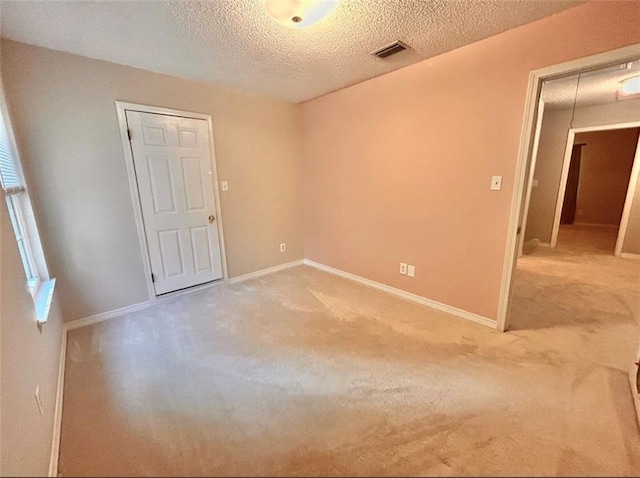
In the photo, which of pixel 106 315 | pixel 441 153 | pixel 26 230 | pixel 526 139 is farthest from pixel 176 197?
pixel 526 139

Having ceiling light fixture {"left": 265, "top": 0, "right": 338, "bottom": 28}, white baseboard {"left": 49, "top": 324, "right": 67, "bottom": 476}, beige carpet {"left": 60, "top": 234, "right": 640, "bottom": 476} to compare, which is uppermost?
ceiling light fixture {"left": 265, "top": 0, "right": 338, "bottom": 28}

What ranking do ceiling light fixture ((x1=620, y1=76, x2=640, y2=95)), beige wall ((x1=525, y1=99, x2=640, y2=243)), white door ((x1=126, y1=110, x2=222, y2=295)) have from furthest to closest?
beige wall ((x1=525, y1=99, x2=640, y2=243))
ceiling light fixture ((x1=620, y1=76, x2=640, y2=95))
white door ((x1=126, y1=110, x2=222, y2=295))

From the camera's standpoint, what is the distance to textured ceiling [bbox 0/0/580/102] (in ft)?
5.50

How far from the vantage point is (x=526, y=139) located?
1987 mm

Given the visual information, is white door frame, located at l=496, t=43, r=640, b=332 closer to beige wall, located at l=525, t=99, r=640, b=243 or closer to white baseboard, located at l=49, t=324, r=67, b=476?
white baseboard, located at l=49, t=324, r=67, b=476

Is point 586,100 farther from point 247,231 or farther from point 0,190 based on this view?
point 0,190

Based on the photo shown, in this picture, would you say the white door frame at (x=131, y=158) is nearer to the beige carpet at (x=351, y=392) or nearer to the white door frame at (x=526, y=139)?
the beige carpet at (x=351, y=392)

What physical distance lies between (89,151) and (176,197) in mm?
793

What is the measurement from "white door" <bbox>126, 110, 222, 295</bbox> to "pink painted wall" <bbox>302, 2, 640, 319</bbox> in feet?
4.95

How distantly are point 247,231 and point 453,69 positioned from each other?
2.80 m

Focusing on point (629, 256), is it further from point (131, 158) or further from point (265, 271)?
point (131, 158)

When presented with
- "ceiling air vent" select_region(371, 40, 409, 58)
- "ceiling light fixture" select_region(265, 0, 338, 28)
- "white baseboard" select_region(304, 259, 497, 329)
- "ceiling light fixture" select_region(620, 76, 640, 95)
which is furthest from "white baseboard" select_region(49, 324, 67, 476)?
"ceiling light fixture" select_region(620, 76, 640, 95)

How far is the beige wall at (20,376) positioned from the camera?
911 millimetres

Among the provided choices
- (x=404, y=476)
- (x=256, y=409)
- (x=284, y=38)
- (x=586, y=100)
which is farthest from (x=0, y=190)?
(x=586, y=100)
